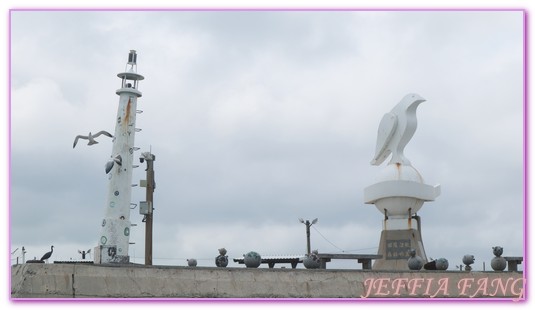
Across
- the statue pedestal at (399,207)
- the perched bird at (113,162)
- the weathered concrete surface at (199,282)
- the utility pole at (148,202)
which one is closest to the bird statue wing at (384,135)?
the statue pedestal at (399,207)

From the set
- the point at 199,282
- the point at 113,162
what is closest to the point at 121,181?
the point at 113,162

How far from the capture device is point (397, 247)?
31.1 metres

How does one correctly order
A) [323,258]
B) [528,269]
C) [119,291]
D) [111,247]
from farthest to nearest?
[111,247], [323,258], [119,291], [528,269]

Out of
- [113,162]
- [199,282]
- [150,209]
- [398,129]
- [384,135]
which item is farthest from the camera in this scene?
[384,135]

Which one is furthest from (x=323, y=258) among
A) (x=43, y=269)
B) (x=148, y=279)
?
(x=43, y=269)

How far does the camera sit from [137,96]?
2927 centimetres

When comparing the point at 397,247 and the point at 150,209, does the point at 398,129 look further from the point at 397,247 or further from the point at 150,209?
the point at 150,209

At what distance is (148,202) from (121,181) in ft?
4.28

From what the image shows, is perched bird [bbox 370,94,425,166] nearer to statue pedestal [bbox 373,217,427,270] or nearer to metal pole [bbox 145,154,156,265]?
statue pedestal [bbox 373,217,427,270]

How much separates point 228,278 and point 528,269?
26.6 feet

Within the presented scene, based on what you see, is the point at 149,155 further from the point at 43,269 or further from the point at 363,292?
the point at 363,292

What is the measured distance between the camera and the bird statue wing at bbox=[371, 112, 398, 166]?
32531 mm

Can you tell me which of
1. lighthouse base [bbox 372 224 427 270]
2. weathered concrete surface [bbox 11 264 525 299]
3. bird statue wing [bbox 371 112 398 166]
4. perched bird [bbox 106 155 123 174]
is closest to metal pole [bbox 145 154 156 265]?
perched bird [bbox 106 155 123 174]

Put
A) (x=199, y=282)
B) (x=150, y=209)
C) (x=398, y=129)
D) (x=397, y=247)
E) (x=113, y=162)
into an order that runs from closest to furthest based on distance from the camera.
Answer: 1. (x=199, y=282)
2. (x=150, y=209)
3. (x=113, y=162)
4. (x=397, y=247)
5. (x=398, y=129)
